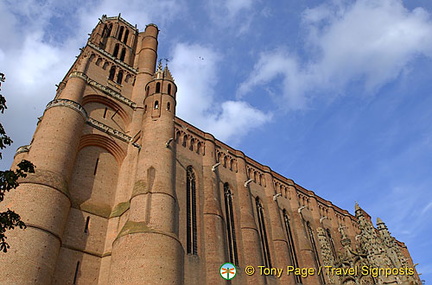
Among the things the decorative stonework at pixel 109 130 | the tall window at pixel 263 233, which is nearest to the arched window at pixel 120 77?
the decorative stonework at pixel 109 130

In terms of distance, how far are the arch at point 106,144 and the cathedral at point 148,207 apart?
0.07 metres

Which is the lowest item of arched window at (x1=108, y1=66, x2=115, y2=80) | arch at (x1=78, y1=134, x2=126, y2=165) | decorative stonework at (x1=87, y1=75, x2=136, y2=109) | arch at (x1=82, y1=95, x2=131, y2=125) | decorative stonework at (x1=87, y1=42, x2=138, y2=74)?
arch at (x1=78, y1=134, x2=126, y2=165)

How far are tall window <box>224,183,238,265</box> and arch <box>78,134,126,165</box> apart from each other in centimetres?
826

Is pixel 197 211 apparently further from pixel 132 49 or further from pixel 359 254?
pixel 132 49

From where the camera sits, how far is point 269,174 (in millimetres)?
32094

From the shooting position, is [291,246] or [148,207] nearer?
[148,207]

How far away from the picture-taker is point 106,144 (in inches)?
917

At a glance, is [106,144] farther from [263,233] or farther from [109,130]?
[263,233]

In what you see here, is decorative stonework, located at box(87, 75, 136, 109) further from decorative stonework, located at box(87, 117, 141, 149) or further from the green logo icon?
the green logo icon

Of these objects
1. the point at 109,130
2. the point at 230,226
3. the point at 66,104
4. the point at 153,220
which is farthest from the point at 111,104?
the point at 230,226

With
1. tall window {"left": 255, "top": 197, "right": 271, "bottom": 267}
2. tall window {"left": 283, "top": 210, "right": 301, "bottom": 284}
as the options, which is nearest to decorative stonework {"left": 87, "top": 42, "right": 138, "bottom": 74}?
tall window {"left": 255, "top": 197, "right": 271, "bottom": 267}

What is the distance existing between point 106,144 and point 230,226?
404 inches

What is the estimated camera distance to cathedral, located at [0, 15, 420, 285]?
638 inches

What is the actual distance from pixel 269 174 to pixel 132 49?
18708 millimetres
